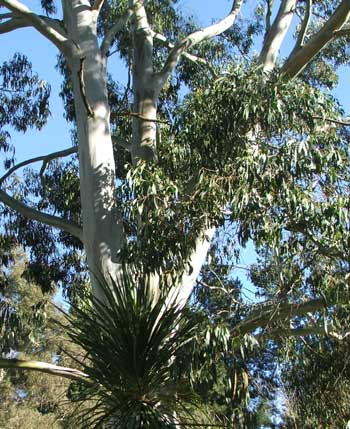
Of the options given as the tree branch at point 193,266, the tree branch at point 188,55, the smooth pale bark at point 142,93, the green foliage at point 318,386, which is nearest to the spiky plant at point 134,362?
the tree branch at point 193,266

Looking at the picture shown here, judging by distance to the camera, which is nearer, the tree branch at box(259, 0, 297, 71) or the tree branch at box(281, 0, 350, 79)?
the tree branch at box(281, 0, 350, 79)

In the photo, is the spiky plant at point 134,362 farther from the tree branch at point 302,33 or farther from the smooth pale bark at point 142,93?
the tree branch at point 302,33

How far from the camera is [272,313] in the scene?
5938mm

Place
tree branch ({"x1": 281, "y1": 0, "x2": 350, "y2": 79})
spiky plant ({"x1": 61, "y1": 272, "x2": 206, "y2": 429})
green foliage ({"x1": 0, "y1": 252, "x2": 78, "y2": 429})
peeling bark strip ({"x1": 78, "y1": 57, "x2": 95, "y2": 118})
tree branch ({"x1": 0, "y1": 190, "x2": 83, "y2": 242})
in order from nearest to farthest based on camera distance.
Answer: spiky plant ({"x1": 61, "y1": 272, "x2": 206, "y2": 429}), peeling bark strip ({"x1": 78, "y1": 57, "x2": 95, "y2": 118}), tree branch ({"x1": 0, "y1": 190, "x2": 83, "y2": 242}), tree branch ({"x1": 281, "y1": 0, "x2": 350, "y2": 79}), green foliage ({"x1": 0, "y1": 252, "x2": 78, "y2": 429})

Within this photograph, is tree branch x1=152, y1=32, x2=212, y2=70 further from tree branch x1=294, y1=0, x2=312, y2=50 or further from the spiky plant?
the spiky plant

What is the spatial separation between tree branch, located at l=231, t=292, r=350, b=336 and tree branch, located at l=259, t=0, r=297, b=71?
3390mm

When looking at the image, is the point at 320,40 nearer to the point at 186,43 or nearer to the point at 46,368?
the point at 186,43

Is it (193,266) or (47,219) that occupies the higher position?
(47,219)

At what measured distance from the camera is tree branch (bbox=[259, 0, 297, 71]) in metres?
8.68

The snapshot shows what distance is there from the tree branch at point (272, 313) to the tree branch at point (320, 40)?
115 inches

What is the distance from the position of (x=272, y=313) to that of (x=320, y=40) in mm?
3618

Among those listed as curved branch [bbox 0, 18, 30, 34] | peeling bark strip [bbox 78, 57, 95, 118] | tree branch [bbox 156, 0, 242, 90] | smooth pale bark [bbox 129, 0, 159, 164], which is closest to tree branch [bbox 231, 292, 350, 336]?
smooth pale bark [bbox 129, 0, 159, 164]

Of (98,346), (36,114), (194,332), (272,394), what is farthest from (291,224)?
(36,114)

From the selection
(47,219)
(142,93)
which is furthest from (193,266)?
(142,93)
